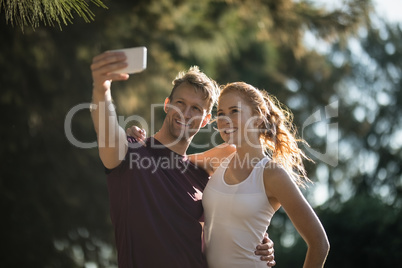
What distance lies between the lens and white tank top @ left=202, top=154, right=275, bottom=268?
108 inches

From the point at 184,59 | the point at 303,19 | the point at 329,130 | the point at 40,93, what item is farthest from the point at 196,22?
the point at 329,130

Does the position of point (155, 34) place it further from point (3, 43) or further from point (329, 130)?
point (329, 130)

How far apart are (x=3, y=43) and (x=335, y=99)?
912cm

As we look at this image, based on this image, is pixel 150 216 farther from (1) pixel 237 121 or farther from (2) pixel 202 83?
(2) pixel 202 83

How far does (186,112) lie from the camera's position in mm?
3137

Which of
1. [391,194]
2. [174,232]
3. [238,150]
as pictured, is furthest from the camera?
[391,194]

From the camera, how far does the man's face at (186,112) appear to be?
123 inches

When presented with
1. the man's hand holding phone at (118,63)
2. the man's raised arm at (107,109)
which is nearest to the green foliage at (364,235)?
the man's raised arm at (107,109)

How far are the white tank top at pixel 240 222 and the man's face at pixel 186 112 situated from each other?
1.48ft

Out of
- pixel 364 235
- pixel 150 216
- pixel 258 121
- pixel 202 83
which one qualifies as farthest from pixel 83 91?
pixel 364 235

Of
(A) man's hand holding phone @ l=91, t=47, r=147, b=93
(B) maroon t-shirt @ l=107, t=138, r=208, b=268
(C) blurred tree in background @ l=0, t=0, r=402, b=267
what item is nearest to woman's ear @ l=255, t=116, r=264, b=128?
(B) maroon t-shirt @ l=107, t=138, r=208, b=268

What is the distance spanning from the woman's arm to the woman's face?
331 mm

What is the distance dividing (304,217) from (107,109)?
0.97 metres

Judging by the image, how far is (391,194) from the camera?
43.8ft
